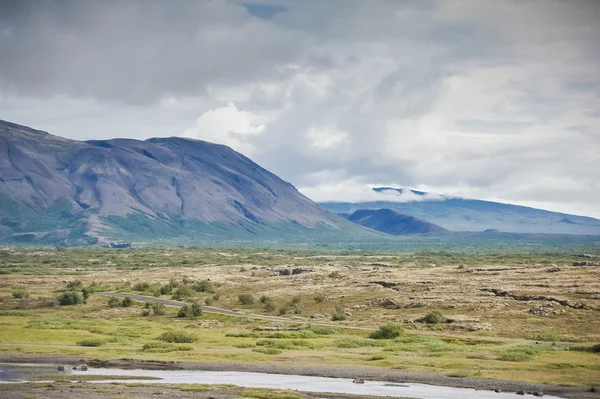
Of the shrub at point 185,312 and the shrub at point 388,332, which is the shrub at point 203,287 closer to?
the shrub at point 185,312

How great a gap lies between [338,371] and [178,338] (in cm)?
2475

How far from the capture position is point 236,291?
146 meters

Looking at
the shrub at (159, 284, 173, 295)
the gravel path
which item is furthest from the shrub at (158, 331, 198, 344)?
the shrub at (159, 284, 173, 295)

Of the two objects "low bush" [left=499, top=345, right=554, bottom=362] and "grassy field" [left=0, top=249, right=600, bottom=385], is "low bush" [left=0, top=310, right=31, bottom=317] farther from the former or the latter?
"low bush" [left=499, top=345, right=554, bottom=362]

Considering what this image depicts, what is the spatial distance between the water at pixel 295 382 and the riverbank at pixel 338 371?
53.6 inches

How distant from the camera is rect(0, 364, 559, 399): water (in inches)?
2271

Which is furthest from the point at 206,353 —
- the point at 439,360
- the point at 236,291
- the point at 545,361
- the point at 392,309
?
the point at 236,291

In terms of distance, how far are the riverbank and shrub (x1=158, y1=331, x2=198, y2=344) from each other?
13.4m

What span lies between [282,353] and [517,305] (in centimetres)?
4478

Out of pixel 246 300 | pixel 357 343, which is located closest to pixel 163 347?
pixel 357 343

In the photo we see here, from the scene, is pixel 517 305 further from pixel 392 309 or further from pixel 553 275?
pixel 553 275

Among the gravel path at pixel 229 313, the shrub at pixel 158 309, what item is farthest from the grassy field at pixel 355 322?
the gravel path at pixel 229 313

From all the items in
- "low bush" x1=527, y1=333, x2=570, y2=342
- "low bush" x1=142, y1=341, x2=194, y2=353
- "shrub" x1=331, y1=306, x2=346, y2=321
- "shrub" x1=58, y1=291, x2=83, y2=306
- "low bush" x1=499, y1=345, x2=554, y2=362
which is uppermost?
"low bush" x1=527, y1=333, x2=570, y2=342

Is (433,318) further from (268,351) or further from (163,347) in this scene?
(163,347)
